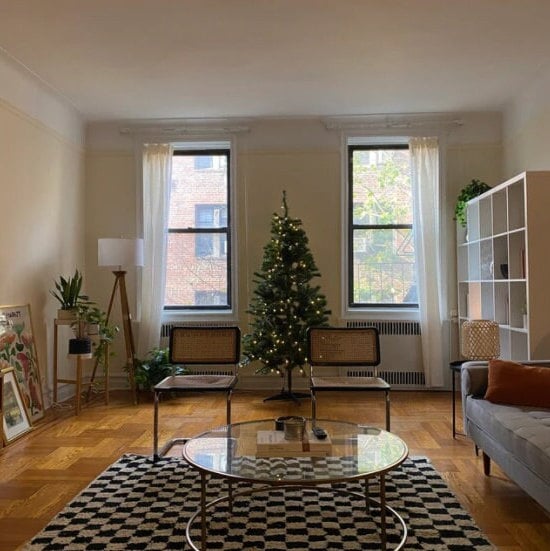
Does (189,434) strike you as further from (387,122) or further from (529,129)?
(529,129)

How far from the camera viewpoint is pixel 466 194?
6.01 meters

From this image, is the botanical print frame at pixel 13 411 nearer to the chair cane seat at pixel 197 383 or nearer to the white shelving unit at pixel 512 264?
the chair cane seat at pixel 197 383

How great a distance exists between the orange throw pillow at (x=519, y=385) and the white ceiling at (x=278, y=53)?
2.46 metres

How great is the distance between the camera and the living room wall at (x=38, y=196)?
15.7ft

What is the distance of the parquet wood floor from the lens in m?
2.73

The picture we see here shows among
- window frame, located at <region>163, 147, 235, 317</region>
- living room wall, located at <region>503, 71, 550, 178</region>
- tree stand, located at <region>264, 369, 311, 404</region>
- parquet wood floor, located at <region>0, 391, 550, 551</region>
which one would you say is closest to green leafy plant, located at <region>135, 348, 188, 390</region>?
parquet wood floor, located at <region>0, 391, 550, 551</region>

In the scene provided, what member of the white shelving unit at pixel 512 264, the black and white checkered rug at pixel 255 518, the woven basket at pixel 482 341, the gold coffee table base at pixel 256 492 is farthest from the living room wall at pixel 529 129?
the gold coffee table base at pixel 256 492

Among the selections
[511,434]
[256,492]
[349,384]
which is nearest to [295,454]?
[256,492]

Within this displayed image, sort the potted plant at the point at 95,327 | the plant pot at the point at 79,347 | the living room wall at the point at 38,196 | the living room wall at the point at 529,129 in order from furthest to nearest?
the potted plant at the point at 95,327
the plant pot at the point at 79,347
the living room wall at the point at 529,129
the living room wall at the point at 38,196

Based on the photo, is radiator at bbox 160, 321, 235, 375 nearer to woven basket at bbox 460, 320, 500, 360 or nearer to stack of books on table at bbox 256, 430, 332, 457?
woven basket at bbox 460, 320, 500, 360

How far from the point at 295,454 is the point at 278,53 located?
136 inches

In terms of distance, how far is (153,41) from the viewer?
441 cm

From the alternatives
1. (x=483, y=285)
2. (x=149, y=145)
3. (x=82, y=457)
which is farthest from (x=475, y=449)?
(x=149, y=145)

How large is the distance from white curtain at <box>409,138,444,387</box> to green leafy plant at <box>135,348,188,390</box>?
2.67 m
